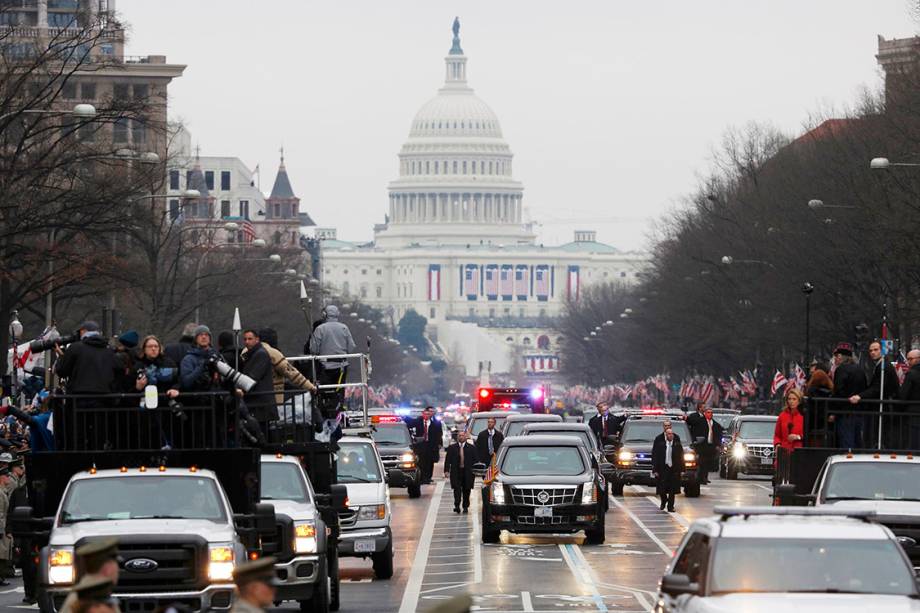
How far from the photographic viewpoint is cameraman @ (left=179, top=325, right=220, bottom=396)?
20750 millimetres

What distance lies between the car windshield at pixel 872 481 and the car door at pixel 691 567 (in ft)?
25.3

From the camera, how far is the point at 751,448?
5325 cm

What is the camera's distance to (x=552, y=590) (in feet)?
81.2

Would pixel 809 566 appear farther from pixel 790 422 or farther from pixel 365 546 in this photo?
pixel 790 422

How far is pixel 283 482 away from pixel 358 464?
22.3 ft

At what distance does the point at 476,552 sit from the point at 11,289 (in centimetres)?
2864

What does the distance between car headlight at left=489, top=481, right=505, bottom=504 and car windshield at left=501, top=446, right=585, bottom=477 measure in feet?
1.76

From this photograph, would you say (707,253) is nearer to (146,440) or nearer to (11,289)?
(11,289)

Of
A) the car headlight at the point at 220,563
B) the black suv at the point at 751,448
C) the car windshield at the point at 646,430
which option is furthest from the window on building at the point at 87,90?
the car headlight at the point at 220,563

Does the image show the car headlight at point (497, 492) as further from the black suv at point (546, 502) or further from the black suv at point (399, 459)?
the black suv at point (399, 459)

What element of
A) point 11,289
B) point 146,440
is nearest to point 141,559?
point 146,440

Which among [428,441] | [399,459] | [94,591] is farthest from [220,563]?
[428,441]

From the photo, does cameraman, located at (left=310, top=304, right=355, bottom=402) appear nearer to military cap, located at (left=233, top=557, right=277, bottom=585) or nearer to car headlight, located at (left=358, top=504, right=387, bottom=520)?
car headlight, located at (left=358, top=504, right=387, bottom=520)

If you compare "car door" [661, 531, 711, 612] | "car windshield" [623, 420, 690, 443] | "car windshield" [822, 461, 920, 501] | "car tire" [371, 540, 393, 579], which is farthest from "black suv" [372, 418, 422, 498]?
"car door" [661, 531, 711, 612]
